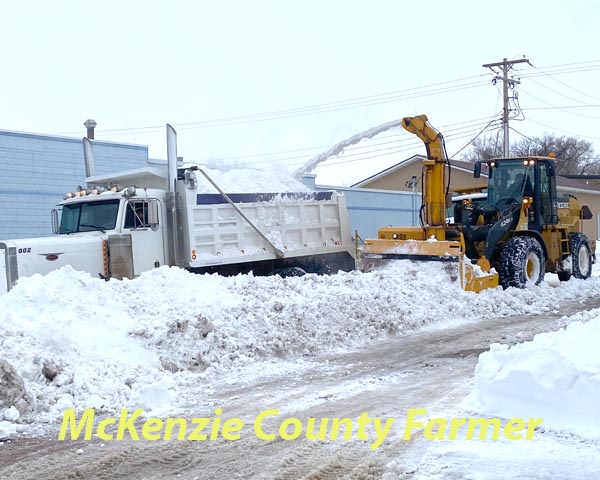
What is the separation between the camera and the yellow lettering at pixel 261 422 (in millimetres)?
5164

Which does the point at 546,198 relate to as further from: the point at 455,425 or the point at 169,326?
the point at 455,425

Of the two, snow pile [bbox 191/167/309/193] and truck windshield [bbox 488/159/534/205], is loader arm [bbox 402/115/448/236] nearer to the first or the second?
truck windshield [bbox 488/159/534/205]

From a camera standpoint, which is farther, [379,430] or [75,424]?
[75,424]

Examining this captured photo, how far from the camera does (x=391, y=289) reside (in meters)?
10.8

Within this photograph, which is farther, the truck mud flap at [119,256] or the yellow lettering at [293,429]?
the truck mud flap at [119,256]

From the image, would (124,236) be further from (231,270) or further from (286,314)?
(286,314)

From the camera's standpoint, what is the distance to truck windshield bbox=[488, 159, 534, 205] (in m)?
14.3

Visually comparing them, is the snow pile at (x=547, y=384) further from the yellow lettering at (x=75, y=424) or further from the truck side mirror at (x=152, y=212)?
the truck side mirror at (x=152, y=212)

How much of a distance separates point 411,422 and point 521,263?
844 centimetres

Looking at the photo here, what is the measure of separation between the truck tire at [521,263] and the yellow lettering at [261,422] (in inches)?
324

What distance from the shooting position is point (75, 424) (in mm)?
5668

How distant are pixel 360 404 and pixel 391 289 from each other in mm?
5006

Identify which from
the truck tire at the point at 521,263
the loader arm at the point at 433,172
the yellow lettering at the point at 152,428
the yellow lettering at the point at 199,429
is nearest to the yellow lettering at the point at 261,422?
the yellow lettering at the point at 199,429

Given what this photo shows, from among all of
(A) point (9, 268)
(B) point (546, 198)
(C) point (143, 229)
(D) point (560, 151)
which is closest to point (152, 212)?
(C) point (143, 229)
